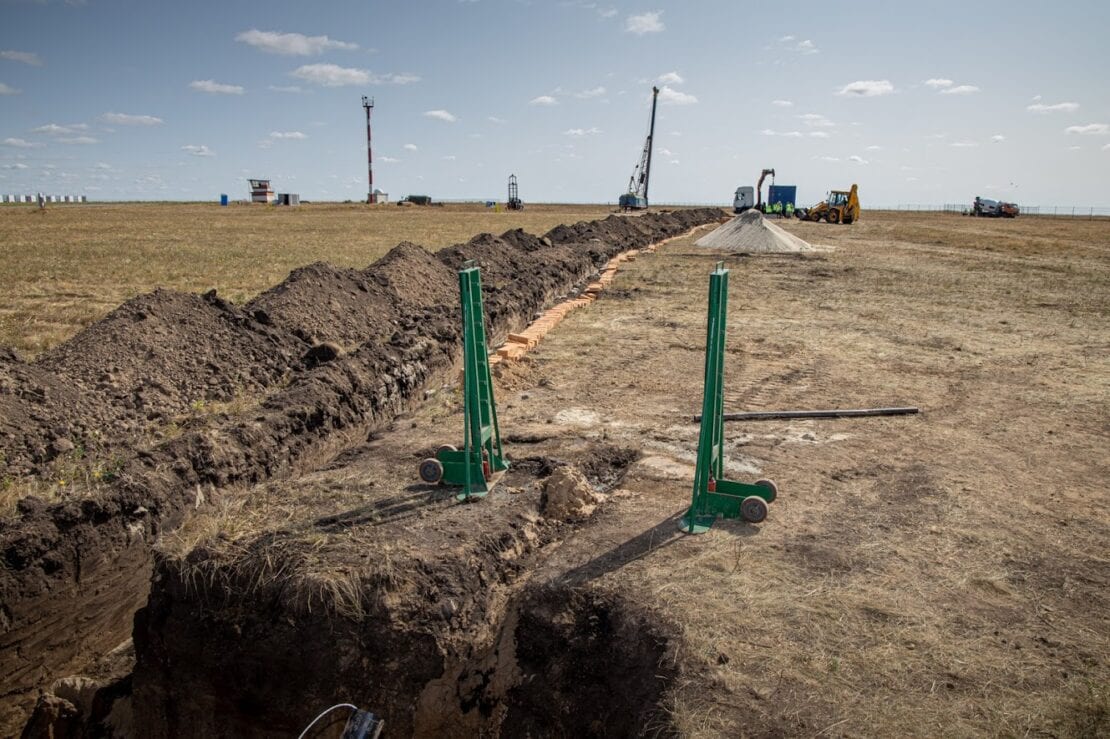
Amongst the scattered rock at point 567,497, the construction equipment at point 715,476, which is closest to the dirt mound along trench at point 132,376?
the scattered rock at point 567,497

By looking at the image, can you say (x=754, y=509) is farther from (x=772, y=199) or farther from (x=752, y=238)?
(x=772, y=199)

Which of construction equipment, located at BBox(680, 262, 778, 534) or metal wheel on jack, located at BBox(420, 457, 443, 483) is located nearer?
construction equipment, located at BBox(680, 262, 778, 534)

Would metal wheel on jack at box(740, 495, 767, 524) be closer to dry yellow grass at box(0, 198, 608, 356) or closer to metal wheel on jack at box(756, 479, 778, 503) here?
metal wheel on jack at box(756, 479, 778, 503)

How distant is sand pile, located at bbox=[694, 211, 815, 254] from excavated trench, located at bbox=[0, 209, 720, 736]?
11086 millimetres

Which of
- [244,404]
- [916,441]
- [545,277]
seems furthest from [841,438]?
[545,277]

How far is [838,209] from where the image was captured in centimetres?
3962

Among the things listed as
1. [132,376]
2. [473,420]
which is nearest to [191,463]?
[473,420]

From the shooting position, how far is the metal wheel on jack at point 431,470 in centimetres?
476

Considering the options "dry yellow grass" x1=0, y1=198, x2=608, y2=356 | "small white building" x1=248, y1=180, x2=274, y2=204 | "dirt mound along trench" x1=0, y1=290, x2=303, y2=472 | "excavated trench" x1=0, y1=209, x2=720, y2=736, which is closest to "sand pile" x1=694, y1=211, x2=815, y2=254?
"dry yellow grass" x1=0, y1=198, x2=608, y2=356

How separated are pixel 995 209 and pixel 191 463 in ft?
218

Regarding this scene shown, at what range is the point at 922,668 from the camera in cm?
310

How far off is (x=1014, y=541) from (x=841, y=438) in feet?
5.83

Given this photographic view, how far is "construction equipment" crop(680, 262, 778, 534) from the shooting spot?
410 centimetres

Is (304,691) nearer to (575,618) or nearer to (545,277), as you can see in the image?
(575,618)
